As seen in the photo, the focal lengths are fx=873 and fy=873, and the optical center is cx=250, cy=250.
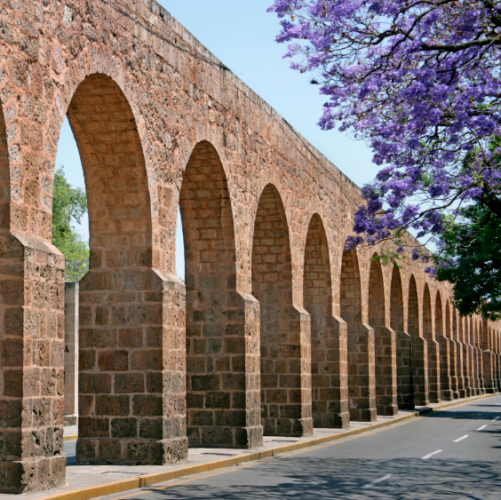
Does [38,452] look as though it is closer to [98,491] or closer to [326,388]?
[98,491]

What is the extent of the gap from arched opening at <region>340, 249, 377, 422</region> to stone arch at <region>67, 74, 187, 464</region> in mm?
12191

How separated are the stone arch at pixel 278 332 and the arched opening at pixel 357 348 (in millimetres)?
5650

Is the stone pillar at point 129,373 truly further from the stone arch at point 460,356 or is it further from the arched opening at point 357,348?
the stone arch at point 460,356

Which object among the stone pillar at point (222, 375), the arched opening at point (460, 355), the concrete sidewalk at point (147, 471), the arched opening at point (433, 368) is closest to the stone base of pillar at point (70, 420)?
the concrete sidewalk at point (147, 471)

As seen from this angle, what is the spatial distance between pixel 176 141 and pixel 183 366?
3.24m

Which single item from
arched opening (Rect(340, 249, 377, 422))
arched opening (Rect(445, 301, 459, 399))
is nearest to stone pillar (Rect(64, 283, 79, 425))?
arched opening (Rect(340, 249, 377, 422))

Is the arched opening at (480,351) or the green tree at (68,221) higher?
the green tree at (68,221)

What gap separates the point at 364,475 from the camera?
1134 centimetres

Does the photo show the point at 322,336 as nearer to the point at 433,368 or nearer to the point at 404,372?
the point at 404,372

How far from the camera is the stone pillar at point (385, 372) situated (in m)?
26.8

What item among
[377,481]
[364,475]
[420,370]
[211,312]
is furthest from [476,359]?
[377,481]

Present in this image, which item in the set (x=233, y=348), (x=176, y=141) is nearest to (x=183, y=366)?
(x=233, y=348)

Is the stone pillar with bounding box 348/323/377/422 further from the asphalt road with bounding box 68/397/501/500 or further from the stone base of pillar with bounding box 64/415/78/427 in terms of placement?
the stone base of pillar with bounding box 64/415/78/427

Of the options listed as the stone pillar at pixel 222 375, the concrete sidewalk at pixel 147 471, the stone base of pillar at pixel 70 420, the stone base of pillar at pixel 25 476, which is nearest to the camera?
the stone base of pillar at pixel 25 476
